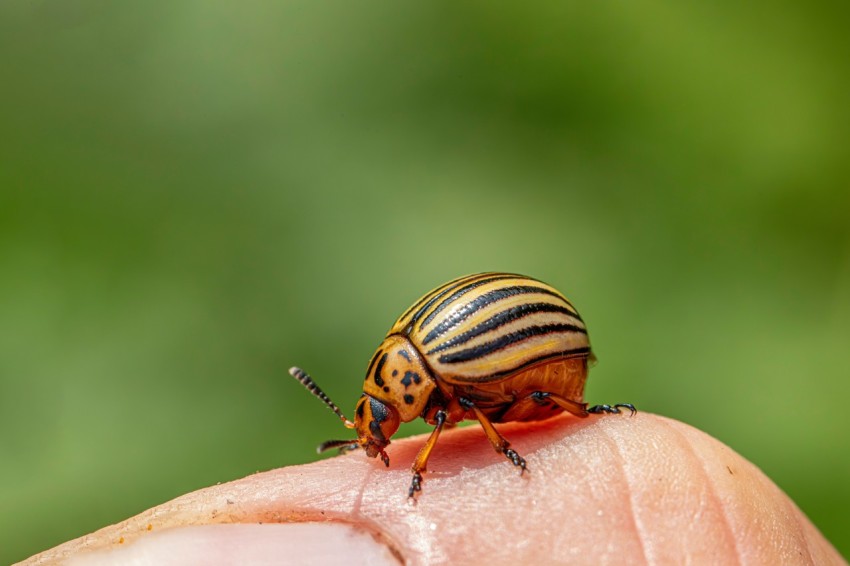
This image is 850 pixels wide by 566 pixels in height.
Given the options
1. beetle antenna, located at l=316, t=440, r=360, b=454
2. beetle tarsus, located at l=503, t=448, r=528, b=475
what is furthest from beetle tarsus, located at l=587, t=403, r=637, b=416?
beetle antenna, located at l=316, t=440, r=360, b=454

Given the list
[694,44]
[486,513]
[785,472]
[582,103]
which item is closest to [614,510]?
[486,513]

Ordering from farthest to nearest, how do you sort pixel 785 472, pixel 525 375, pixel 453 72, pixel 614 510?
pixel 453 72
pixel 785 472
pixel 525 375
pixel 614 510

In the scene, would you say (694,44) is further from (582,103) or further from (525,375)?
(525,375)

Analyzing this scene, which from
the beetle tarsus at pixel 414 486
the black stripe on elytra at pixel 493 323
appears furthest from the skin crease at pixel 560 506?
the black stripe on elytra at pixel 493 323

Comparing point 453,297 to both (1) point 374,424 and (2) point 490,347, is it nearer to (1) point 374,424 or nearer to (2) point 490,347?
(2) point 490,347

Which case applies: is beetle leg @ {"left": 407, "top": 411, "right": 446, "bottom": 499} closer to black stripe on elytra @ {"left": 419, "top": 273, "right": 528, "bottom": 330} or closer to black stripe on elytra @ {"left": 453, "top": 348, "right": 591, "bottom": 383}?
black stripe on elytra @ {"left": 453, "top": 348, "right": 591, "bottom": 383}

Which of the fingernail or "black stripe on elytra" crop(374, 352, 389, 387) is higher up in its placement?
"black stripe on elytra" crop(374, 352, 389, 387)

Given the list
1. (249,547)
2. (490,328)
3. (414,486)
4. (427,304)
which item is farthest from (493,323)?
(249,547)
